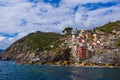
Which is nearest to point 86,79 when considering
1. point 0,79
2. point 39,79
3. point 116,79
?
point 116,79

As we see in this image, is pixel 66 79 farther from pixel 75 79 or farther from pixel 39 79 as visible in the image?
pixel 39 79

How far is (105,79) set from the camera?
102312 millimetres

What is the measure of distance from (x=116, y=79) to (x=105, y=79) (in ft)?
13.8

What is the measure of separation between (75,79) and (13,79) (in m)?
24.8

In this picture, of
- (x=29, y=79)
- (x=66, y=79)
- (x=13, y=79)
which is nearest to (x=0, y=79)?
(x=13, y=79)

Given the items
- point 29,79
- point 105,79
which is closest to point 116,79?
point 105,79

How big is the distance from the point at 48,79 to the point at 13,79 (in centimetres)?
1437

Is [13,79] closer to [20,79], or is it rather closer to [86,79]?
[20,79]

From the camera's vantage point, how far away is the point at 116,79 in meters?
101

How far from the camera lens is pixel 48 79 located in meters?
102

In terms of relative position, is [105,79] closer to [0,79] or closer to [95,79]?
[95,79]

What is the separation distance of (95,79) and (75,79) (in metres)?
7.96

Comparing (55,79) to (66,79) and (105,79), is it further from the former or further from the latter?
(105,79)

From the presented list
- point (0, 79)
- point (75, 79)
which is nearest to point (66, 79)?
point (75, 79)
